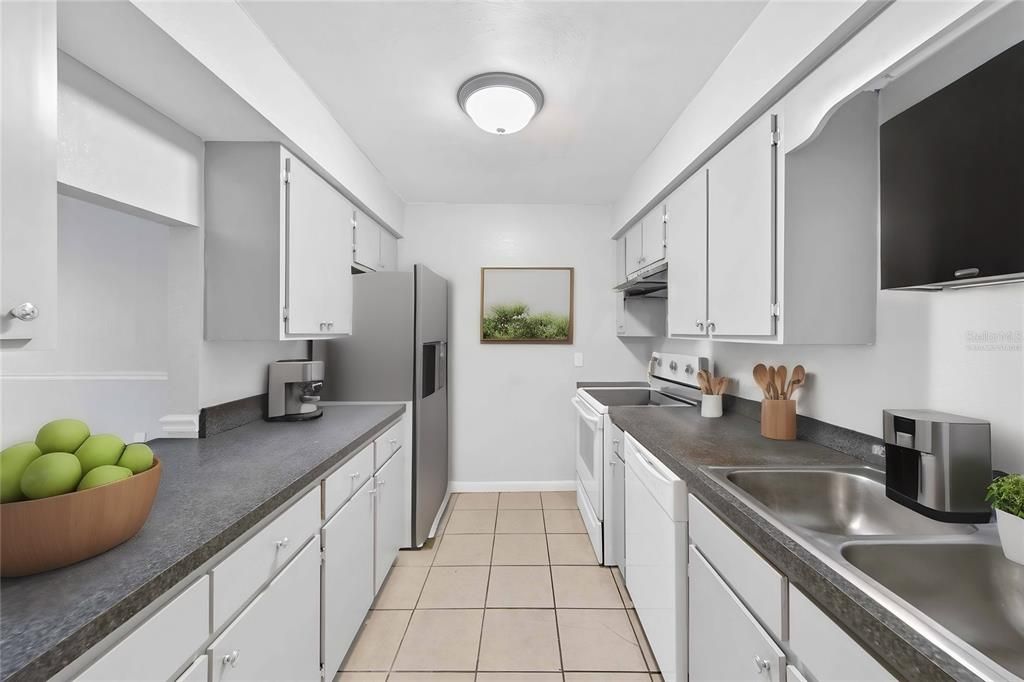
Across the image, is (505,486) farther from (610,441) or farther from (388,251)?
(388,251)

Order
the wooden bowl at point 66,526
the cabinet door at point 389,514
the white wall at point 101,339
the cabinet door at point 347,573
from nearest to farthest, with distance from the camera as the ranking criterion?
1. the wooden bowl at point 66,526
2. the white wall at point 101,339
3. the cabinet door at point 347,573
4. the cabinet door at point 389,514

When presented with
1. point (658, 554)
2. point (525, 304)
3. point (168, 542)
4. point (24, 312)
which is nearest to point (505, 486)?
point (525, 304)

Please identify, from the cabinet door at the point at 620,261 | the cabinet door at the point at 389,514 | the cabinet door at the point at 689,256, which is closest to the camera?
the cabinet door at the point at 689,256

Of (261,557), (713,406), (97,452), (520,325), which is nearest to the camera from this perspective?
(97,452)

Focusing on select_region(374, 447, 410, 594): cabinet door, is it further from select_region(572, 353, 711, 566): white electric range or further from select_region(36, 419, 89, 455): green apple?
select_region(36, 419, 89, 455): green apple

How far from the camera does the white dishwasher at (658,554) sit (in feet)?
4.99

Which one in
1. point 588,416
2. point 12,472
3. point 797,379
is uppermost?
point 797,379

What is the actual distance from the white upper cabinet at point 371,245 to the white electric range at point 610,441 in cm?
173

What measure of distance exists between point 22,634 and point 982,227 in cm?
199

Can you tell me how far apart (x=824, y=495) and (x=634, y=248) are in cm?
216

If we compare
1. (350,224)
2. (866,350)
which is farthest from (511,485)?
(866,350)

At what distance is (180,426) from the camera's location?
1847mm

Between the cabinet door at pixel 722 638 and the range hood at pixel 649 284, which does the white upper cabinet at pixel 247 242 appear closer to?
the cabinet door at pixel 722 638

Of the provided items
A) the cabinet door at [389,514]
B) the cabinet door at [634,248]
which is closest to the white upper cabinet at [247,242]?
the cabinet door at [389,514]
